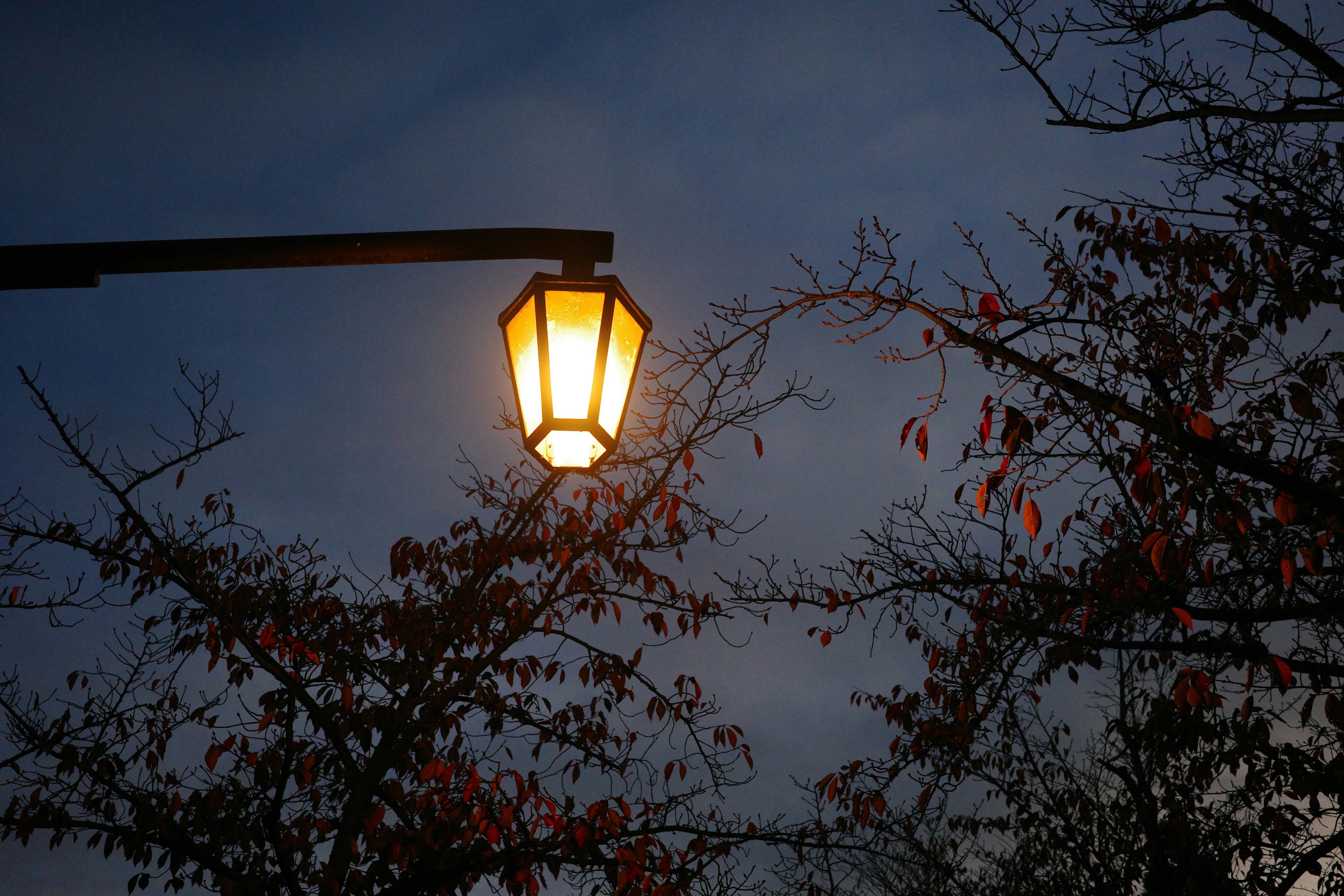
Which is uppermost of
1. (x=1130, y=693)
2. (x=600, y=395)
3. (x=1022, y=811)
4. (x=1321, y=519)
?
(x=1130, y=693)

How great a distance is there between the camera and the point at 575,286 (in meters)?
3.43

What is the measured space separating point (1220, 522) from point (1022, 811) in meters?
10.9

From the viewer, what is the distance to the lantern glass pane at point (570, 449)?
3.41 meters

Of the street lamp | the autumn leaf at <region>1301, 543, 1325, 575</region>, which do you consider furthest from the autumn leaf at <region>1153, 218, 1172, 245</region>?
the street lamp

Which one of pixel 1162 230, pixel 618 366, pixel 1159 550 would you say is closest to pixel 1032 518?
pixel 1159 550

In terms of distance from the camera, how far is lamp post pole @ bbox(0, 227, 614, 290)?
11.1 feet

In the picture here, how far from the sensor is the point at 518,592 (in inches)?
383

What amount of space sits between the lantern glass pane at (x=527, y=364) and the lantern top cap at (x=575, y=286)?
0.09 feet

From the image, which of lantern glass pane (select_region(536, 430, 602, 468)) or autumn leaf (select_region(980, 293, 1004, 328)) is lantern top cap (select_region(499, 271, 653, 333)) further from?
autumn leaf (select_region(980, 293, 1004, 328))

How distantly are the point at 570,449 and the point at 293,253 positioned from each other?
1445mm

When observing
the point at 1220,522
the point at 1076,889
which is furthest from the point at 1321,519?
the point at 1076,889

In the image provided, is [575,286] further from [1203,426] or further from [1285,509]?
[1285,509]

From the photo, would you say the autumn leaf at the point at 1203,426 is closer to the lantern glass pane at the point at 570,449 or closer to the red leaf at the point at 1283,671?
the red leaf at the point at 1283,671

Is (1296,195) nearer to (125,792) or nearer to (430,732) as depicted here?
(430,732)
